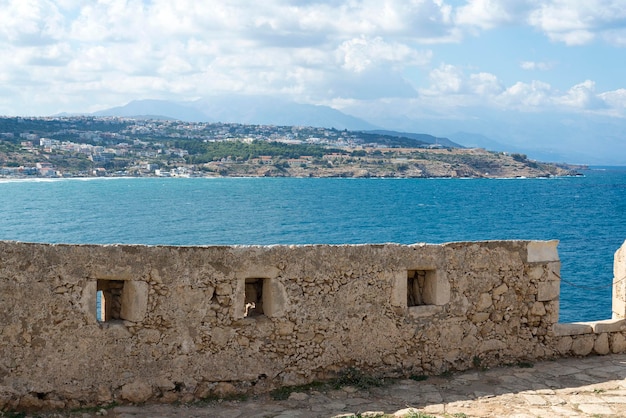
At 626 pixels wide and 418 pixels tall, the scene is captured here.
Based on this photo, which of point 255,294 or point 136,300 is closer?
point 136,300

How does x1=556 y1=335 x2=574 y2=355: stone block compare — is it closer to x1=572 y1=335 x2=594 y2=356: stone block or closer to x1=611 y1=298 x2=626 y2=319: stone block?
x1=572 y1=335 x2=594 y2=356: stone block

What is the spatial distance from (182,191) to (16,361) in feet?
299

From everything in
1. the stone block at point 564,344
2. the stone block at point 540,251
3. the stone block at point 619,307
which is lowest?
the stone block at point 564,344

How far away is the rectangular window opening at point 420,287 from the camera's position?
8.73 meters

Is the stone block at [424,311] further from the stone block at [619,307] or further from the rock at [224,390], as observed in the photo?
the stone block at [619,307]

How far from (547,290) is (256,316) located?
367cm

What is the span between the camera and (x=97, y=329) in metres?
7.36

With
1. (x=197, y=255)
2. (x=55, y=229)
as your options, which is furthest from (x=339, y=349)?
A: (x=55, y=229)

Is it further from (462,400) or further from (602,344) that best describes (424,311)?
(602,344)

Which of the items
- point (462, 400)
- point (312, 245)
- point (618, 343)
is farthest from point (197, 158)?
point (462, 400)

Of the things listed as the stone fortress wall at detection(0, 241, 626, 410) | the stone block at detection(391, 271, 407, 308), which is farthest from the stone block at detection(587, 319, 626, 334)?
the stone block at detection(391, 271, 407, 308)

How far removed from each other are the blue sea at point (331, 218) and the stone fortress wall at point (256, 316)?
17.7 meters

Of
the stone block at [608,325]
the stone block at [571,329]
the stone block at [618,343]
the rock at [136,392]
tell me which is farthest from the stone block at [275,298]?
the stone block at [618,343]

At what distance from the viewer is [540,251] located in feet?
30.0
